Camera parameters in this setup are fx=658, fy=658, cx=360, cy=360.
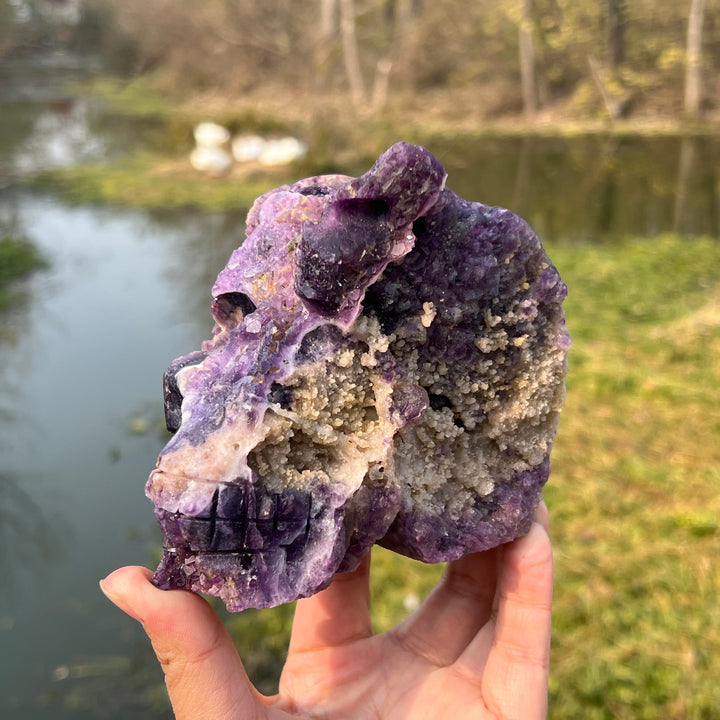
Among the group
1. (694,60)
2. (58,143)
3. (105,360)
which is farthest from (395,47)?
(105,360)

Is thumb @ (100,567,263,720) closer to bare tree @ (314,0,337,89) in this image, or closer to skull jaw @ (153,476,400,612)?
skull jaw @ (153,476,400,612)

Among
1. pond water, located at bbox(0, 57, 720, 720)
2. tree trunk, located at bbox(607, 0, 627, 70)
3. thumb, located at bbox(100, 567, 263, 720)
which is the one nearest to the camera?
thumb, located at bbox(100, 567, 263, 720)

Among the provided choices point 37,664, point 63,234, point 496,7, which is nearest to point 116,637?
point 37,664

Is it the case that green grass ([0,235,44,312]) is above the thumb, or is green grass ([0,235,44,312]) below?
below

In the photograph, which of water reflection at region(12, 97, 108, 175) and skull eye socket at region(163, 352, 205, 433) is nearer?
skull eye socket at region(163, 352, 205, 433)

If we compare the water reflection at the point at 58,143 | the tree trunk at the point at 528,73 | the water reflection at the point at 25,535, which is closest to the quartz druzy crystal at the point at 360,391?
the water reflection at the point at 25,535

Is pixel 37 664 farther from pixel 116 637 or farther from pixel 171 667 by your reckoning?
pixel 171 667

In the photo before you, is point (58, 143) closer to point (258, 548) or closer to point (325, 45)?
point (325, 45)

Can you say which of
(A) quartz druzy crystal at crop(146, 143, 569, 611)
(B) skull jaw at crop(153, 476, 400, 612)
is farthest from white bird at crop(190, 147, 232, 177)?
(B) skull jaw at crop(153, 476, 400, 612)
